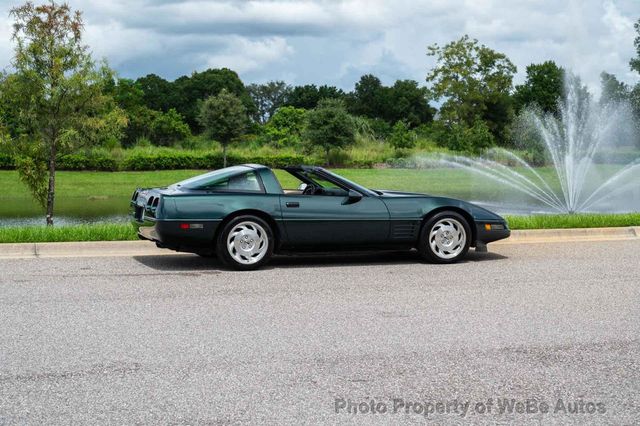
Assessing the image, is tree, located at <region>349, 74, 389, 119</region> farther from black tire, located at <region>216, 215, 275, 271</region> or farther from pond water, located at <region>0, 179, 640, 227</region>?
black tire, located at <region>216, 215, 275, 271</region>

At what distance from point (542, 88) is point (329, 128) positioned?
5327 cm

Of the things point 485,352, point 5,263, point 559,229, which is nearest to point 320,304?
point 485,352

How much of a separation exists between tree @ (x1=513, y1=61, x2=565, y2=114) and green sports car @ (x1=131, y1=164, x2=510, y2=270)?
7923cm

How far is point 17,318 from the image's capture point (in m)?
7.66

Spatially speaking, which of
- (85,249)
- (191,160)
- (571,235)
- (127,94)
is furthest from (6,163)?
(127,94)

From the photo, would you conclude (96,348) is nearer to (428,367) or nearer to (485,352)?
(428,367)

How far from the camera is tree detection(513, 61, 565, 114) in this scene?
90.2 meters

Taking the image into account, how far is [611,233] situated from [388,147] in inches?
1310

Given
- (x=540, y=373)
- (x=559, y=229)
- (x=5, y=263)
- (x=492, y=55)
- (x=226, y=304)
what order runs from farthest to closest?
(x=492, y=55) < (x=559, y=229) < (x=5, y=263) < (x=226, y=304) < (x=540, y=373)

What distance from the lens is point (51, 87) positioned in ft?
67.7

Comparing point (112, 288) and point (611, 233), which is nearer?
point (112, 288)

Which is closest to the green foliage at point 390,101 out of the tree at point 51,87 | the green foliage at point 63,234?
the tree at point 51,87

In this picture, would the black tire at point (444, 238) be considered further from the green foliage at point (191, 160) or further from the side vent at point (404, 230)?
the green foliage at point (191, 160)

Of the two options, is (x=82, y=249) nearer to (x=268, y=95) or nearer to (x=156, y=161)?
(x=156, y=161)
